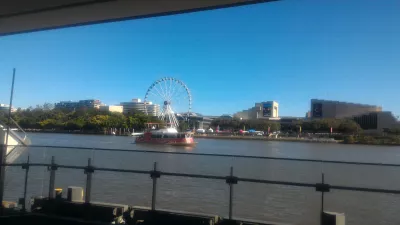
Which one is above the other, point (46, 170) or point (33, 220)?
point (46, 170)

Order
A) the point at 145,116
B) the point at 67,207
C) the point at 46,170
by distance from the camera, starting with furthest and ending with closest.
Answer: the point at 145,116, the point at 46,170, the point at 67,207

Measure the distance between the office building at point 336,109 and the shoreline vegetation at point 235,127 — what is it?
759 cm

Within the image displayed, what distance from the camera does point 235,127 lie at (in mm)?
108500

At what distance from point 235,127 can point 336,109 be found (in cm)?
2874

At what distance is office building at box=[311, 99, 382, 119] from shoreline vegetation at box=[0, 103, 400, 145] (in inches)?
299

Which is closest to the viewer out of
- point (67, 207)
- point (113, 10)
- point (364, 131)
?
point (113, 10)

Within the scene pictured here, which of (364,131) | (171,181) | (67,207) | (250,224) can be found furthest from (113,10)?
(364,131)

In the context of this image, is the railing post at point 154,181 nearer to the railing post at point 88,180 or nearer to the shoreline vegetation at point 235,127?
the railing post at point 88,180

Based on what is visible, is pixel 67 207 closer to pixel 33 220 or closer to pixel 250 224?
pixel 33 220

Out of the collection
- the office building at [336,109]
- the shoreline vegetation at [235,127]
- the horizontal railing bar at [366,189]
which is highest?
the office building at [336,109]

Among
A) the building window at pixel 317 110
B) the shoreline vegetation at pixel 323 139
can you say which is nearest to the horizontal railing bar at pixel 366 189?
the shoreline vegetation at pixel 323 139

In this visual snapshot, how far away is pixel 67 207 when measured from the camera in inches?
267

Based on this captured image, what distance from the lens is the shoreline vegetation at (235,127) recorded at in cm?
6094

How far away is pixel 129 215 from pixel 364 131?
73211mm
